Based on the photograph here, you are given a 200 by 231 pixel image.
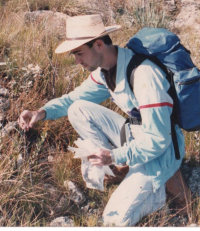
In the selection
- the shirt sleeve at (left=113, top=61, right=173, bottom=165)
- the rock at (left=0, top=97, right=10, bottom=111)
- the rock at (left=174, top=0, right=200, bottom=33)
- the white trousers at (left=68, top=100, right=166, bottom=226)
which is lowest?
the rock at (left=174, top=0, right=200, bottom=33)

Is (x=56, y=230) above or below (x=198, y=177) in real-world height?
above

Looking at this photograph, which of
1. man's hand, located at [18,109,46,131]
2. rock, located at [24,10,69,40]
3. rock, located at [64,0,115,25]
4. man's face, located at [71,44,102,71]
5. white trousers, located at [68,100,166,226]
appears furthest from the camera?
rock, located at [64,0,115,25]

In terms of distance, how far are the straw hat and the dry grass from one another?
761 mm

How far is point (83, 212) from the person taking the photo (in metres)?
3.22

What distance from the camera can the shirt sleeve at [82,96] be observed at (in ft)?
10.8

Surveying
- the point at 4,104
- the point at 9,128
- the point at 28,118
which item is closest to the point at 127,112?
the point at 28,118

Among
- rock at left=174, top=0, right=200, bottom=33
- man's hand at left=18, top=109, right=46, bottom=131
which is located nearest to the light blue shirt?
man's hand at left=18, top=109, right=46, bottom=131

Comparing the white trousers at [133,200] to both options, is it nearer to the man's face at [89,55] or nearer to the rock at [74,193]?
the rock at [74,193]

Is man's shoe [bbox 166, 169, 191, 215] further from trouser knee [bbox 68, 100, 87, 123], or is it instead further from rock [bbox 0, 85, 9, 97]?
rock [bbox 0, 85, 9, 97]

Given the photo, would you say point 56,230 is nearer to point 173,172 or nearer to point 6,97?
point 173,172

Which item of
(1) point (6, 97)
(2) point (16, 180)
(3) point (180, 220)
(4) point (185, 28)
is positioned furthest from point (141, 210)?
(4) point (185, 28)

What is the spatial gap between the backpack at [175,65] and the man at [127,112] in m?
0.06

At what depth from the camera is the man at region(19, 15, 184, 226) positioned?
2648mm

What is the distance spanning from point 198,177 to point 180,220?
0.55 metres
